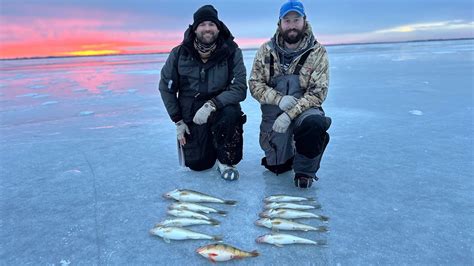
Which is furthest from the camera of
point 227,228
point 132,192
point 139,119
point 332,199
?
point 139,119

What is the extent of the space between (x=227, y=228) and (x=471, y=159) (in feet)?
10.4

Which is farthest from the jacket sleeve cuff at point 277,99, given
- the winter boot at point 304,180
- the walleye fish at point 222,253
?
the walleye fish at point 222,253

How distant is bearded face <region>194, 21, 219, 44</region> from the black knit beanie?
0.04 m

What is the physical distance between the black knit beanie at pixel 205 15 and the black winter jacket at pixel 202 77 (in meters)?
0.11

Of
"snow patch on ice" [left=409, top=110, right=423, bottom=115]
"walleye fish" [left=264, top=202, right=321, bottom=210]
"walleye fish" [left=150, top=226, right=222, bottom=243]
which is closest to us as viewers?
"walleye fish" [left=150, top=226, right=222, bottom=243]

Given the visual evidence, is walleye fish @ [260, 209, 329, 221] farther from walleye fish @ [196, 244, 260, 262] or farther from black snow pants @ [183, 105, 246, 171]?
black snow pants @ [183, 105, 246, 171]

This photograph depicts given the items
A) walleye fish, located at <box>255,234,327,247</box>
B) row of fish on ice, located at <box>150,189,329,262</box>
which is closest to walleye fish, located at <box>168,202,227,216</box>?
row of fish on ice, located at <box>150,189,329,262</box>

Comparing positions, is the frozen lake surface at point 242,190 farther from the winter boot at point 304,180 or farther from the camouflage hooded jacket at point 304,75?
the camouflage hooded jacket at point 304,75

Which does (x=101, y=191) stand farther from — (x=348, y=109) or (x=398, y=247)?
(x=348, y=109)

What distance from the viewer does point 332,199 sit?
3525mm

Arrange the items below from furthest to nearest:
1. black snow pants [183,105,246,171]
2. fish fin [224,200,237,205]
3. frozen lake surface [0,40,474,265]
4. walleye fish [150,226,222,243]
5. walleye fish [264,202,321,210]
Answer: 1. black snow pants [183,105,246,171]
2. fish fin [224,200,237,205]
3. walleye fish [264,202,321,210]
4. walleye fish [150,226,222,243]
5. frozen lake surface [0,40,474,265]

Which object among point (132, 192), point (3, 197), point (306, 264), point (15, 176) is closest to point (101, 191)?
point (132, 192)

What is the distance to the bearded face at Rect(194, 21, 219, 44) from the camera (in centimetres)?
405

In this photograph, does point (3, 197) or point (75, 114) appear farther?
point (75, 114)
